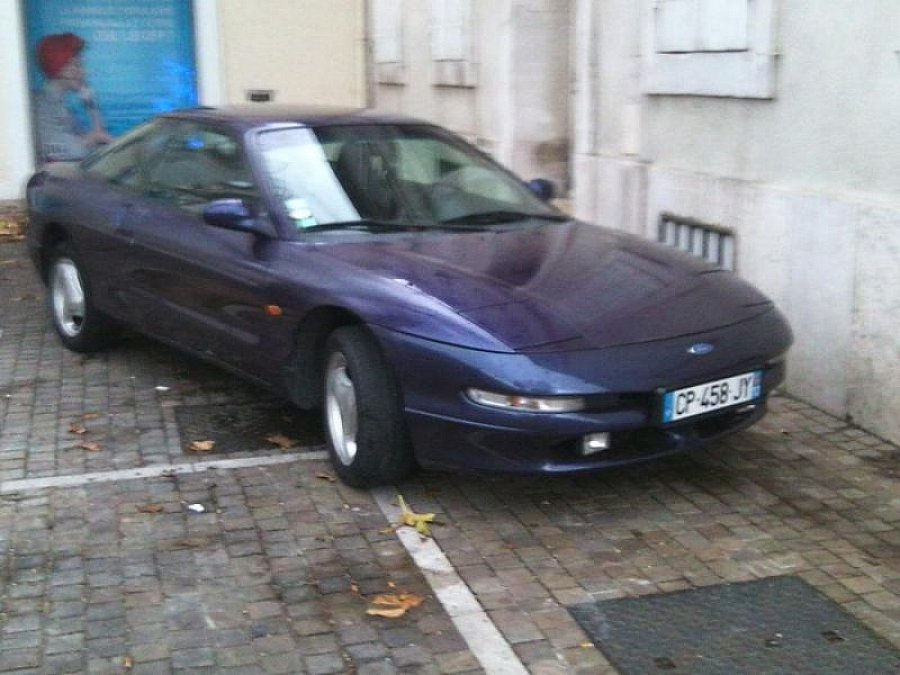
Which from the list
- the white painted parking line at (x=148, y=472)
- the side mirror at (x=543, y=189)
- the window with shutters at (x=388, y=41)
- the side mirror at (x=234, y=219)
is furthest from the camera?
the window with shutters at (x=388, y=41)

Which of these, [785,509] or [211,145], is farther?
[211,145]

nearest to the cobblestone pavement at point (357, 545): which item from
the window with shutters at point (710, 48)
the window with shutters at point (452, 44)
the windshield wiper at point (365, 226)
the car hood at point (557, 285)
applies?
the car hood at point (557, 285)

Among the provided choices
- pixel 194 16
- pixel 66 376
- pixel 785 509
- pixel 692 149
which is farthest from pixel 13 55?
pixel 785 509

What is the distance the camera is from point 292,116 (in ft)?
20.7

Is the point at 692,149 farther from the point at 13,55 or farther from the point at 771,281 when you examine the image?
the point at 13,55

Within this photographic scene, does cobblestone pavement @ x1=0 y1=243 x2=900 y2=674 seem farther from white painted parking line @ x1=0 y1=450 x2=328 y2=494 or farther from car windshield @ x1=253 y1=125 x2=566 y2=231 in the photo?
car windshield @ x1=253 y1=125 x2=566 y2=231

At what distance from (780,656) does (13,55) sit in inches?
477

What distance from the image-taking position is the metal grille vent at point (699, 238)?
7.34 m

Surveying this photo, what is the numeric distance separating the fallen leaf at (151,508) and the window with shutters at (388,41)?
9.35m

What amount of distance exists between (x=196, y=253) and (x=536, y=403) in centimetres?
228

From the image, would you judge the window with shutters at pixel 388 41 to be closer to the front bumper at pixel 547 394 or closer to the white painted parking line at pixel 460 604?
the front bumper at pixel 547 394

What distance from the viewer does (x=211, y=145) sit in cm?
641

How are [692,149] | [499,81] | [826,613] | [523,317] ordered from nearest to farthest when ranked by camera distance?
[826,613] < [523,317] < [692,149] < [499,81]

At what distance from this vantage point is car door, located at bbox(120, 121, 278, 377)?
228 inches
